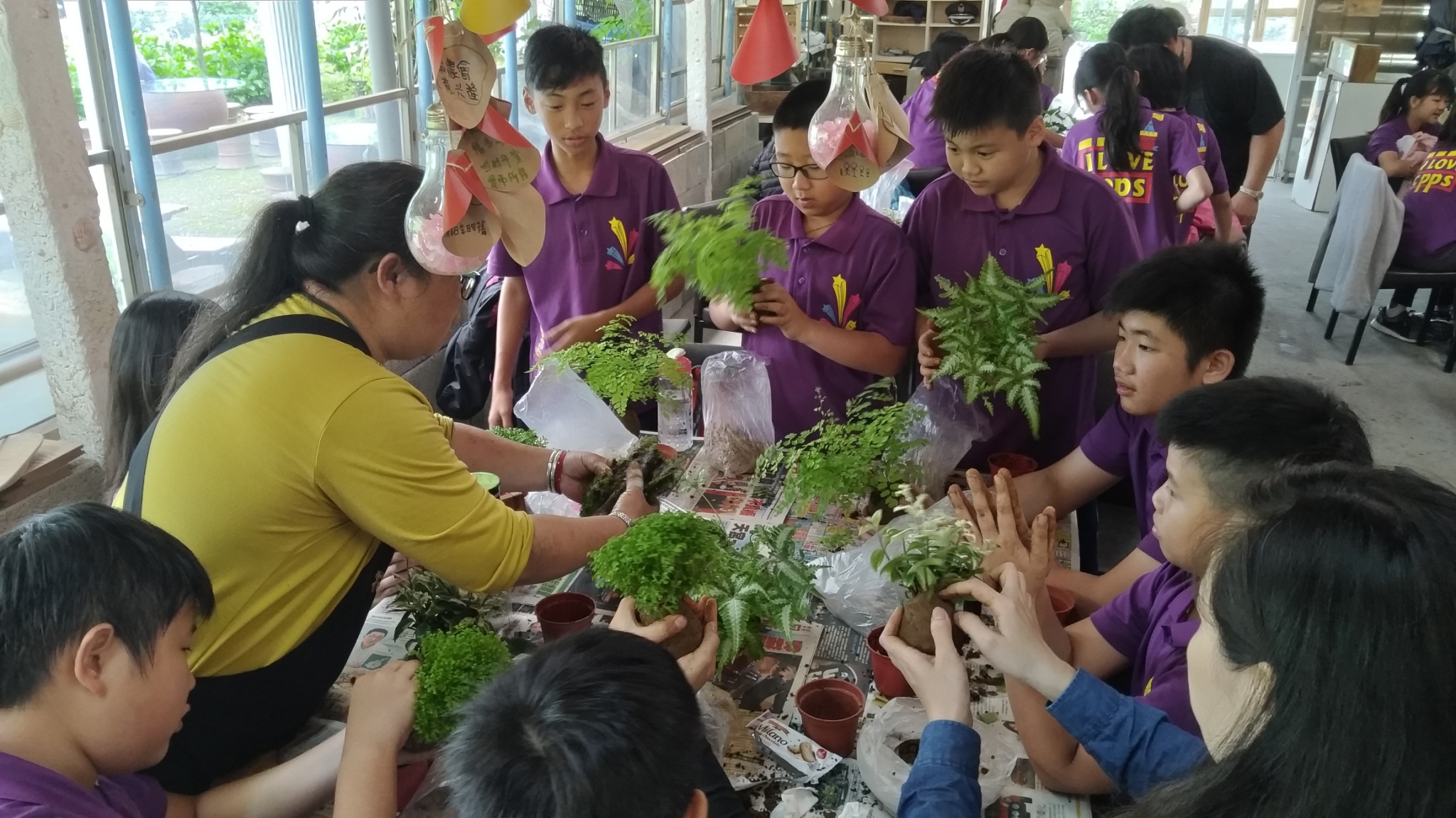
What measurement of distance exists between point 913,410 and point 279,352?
1244 millimetres

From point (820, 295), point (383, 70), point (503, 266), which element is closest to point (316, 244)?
point (820, 295)

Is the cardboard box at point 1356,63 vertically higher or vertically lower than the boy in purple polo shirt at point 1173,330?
higher

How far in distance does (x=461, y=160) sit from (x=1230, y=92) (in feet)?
15.2

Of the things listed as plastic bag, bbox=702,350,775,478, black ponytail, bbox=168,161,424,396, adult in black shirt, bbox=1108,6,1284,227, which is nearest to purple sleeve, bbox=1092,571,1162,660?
plastic bag, bbox=702,350,775,478

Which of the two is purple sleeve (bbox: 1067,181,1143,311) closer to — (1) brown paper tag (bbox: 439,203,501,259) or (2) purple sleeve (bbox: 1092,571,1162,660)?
(2) purple sleeve (bbox: 1092,571,1162,660)

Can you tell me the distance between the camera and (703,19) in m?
6.52

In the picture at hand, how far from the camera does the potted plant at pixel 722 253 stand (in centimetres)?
207

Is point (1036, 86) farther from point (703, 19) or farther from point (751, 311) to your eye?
point (703, 19)

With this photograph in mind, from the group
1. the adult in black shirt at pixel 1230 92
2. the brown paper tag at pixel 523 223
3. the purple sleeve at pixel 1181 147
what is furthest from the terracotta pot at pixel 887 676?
the adult in black shirt at pixel 1230 92

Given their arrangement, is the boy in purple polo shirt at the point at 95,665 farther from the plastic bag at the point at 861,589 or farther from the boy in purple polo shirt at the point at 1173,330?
the boy in purple polo shirt at the point at 1173,330

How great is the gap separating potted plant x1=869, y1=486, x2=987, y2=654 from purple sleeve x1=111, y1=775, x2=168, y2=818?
1.05 metres

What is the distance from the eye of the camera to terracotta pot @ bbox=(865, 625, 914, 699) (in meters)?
1.48

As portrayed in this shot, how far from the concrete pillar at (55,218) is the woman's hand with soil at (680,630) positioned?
1.74 m

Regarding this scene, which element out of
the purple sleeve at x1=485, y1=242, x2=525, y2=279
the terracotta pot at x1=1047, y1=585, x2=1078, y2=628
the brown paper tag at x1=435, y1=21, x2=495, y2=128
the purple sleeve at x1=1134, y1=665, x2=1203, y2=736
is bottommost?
the terracotta pot at x1=1047, y1=585, x2=1078, y2=628
